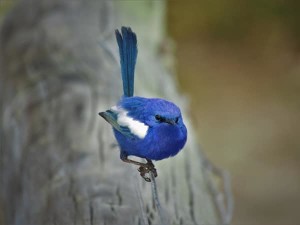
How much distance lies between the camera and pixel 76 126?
7.59 ft

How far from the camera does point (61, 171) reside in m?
2.13

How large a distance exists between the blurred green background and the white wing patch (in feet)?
8.02

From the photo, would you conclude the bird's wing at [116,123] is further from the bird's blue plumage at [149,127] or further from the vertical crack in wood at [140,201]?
the vertical crack in wood at [140,201]

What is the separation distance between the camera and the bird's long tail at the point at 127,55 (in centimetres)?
178

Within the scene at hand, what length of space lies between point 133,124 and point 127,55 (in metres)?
0.22

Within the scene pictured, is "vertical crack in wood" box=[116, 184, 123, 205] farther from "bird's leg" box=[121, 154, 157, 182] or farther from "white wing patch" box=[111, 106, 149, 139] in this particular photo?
"white wing patch" box=[111, 106, 149, 139]

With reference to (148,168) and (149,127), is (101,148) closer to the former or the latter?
(148,168)

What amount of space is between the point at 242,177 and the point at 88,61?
1.80 meters

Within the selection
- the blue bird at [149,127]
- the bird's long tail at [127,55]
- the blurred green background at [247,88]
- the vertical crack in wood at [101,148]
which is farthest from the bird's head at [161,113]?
the blurred green background at [247,88]

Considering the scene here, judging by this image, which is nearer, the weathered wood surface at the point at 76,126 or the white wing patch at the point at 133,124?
the white wing patch at the point at 133,124

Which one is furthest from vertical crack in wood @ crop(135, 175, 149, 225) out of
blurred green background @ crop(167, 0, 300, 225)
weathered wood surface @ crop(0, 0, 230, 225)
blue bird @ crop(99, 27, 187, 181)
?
blurred green background @ crop(167, 0, 300, 225)

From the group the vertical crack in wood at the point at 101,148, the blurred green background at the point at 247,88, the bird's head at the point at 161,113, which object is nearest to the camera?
the bird's head at the point at 161,113

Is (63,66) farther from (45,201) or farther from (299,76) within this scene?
(299,76)

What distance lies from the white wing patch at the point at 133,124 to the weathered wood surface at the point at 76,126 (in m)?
0.29
